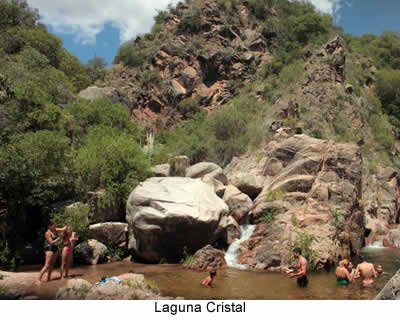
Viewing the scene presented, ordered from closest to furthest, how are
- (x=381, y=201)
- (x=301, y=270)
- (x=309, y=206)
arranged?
1. (x=301, y=270)
2. (x=309, y=206)
3. (x=381, y=201)

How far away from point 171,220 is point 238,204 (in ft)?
16.1

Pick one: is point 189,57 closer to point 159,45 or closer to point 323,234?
point 159,45

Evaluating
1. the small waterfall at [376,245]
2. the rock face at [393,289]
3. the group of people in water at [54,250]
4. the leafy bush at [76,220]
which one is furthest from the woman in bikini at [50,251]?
the small waterfall at [376,245]

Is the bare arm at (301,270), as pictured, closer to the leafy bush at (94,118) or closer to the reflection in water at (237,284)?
the reflection in water at (237,284)

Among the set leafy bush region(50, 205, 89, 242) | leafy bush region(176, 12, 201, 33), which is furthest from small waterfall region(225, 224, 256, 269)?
leafy bush region(176, 12, 201, 33)

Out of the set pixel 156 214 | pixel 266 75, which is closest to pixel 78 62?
pixel 266 75

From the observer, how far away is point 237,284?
11.5 meters

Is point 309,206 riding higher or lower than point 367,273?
higher

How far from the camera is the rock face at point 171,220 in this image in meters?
14.2

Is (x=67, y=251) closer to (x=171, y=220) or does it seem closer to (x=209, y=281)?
(x=171, y=220)

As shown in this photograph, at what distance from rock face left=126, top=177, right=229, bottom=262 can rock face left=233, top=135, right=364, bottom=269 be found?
85.8 inches

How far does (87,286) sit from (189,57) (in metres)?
39.0

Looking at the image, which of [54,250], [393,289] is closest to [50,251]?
[54,250]

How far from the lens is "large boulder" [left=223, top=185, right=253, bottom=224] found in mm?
17688
